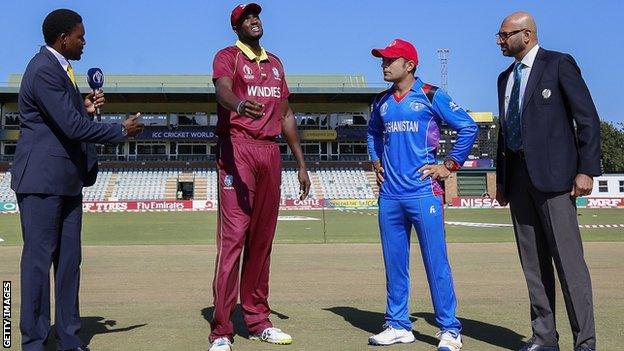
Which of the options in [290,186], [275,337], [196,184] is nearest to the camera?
[275,337]

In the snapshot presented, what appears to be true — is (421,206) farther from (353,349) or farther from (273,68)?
(273,68)

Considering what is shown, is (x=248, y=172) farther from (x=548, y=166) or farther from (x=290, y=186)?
(x=290, y=186)

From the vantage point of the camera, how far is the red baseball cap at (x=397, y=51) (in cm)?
549

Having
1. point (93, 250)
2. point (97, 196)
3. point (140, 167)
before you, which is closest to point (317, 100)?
point (140, 167)

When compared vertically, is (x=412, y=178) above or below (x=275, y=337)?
above

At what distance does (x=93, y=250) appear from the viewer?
47.5 ft

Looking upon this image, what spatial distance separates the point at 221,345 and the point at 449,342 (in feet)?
5.48

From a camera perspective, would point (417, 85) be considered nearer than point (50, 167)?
No

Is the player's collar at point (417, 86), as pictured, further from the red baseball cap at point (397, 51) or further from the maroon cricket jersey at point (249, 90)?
the maroon cricket jersey at point (249, 90)

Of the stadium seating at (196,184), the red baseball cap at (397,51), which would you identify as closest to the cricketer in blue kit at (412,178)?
the red baseball cap at (397,51)

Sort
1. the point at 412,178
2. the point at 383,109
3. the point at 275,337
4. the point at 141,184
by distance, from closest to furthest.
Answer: the point at 275,337
the point at 412,178
the point at 383,109
the point at 141,184

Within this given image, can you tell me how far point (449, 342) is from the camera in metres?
5.00

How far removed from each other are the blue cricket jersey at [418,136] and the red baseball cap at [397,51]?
0.76ft

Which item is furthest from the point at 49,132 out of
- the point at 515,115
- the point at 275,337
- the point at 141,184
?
the point at 141,184
